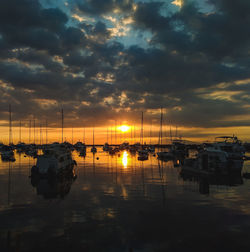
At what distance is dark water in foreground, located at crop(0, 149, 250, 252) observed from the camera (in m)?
14.5

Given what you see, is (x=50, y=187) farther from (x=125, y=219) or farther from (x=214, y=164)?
(x=214, y=164)

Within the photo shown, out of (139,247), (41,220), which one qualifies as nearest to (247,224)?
(139,247)

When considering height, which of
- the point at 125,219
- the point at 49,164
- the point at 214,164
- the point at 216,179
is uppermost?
the point at 49,164

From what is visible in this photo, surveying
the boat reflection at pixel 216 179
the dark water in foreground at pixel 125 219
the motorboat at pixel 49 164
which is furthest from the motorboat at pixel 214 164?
the motorboat at pixel 49 164

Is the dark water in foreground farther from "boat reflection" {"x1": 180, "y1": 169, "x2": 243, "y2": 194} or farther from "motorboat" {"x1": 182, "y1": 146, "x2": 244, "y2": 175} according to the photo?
"motorboat" {"x1": 182, "y1": 146, "x2": 244, "y2": 175}

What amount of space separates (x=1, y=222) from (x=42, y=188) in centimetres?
1527

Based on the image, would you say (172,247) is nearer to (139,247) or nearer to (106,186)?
(139,247)

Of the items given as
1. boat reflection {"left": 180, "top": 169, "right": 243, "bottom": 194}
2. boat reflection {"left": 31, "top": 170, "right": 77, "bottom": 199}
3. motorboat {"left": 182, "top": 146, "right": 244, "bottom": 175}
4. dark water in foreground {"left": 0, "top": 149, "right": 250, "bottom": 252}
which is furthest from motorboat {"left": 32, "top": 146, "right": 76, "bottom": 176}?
motorboat {"left": 182, "top": 146, "right": 244, "bottom": 175}

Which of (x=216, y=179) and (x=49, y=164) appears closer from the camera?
Result: (x=49, y=164)

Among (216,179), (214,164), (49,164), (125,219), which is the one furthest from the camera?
(214,164)

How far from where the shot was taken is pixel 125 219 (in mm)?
19359

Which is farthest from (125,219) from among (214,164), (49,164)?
(214,164)

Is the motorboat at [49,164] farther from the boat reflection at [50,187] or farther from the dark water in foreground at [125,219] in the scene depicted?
the dark water in foreground at [125,219]

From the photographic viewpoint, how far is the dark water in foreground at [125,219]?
14.5 metres
